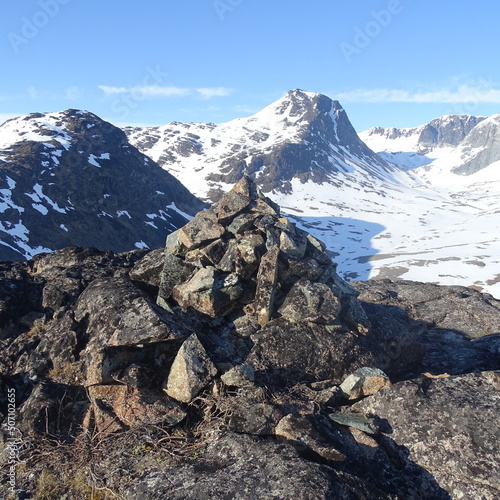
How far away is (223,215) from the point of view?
48.4 feet

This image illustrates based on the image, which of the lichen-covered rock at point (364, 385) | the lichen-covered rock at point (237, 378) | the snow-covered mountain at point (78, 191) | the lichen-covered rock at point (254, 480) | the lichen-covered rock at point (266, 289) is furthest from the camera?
the snow-covered mountain at point (78, 191)

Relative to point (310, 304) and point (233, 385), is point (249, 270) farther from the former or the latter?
point (233, 385)

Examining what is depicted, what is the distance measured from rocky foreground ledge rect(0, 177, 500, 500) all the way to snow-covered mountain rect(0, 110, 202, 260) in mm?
76344

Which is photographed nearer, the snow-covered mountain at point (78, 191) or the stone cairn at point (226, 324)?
the stone cairn at point (226, 324)

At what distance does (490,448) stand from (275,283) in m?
6.86

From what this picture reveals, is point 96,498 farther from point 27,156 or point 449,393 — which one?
point 27,156

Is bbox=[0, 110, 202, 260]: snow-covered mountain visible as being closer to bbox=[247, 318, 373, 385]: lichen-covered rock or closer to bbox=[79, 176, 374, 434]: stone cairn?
bbox=[79, 176, 374, 434]: stone cairn

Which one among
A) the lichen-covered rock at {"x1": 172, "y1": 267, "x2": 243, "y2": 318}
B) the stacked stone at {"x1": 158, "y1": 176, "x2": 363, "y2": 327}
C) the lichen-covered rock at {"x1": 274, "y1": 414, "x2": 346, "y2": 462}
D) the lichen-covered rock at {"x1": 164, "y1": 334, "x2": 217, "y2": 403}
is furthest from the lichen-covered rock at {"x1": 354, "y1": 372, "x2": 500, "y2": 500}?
the lichen-covered rock at {"x1": 172, "y1": 267, "x2": 243, "y2": 318}

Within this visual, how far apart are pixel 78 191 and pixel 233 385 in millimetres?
132677

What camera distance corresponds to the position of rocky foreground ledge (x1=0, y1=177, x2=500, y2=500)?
287 inches

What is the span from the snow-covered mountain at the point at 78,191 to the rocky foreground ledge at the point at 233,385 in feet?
250

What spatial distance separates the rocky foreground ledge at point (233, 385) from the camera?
23.9 feet

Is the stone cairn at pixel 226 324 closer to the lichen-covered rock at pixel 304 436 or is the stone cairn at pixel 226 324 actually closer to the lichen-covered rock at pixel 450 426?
the lichen-covered rock at pixel 304 436

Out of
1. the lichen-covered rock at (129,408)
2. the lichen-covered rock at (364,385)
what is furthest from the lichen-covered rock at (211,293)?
the lichen-covered rock at (364,385)
